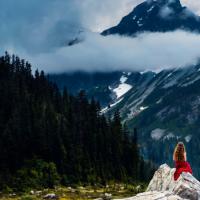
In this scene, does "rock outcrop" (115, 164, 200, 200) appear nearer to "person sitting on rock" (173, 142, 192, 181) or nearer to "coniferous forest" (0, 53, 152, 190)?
"person sitting on rock" (173, 142, 192, 181)

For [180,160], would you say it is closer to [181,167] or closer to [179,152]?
[181,167]

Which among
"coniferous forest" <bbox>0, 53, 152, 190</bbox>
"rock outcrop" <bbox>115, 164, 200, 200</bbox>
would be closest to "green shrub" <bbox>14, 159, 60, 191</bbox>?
"coniferous forest" <bbox>0, 53, 152, 190</bbox>

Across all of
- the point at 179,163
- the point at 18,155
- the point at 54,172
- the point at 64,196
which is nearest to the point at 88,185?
the point at 54,172

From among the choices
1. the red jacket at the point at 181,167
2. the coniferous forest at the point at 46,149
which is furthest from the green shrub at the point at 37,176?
the red jacket at the point at 181,167

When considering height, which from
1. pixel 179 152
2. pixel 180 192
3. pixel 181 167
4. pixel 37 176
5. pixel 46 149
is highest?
pixel 46 149

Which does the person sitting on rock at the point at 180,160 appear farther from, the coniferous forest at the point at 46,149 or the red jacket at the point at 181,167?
the coniferous forest at the point at 46,149

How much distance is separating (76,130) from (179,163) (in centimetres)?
13663

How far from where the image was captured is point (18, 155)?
169000 millimetres

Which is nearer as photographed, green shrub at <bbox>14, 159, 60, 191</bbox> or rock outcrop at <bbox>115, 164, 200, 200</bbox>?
rock outcrop at <bbox>115, 164, 200, 200</bbox>

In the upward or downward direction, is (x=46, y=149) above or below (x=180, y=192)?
above

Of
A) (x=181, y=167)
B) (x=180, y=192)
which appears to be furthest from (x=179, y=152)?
(x=180, y=192)

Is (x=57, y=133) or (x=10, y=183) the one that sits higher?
(x=57, y=133)

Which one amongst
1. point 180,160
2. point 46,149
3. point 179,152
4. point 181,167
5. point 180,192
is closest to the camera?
point 180,192

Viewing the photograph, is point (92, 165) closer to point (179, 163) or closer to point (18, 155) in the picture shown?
point (18, 155)
